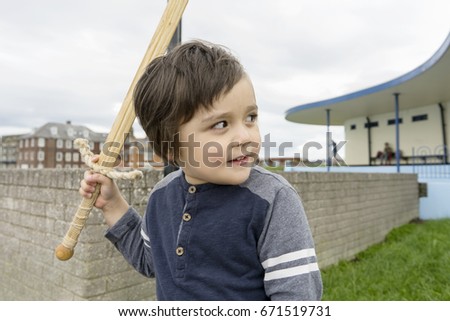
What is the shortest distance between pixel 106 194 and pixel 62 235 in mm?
1746

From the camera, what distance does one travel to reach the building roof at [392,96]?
33.9 ft

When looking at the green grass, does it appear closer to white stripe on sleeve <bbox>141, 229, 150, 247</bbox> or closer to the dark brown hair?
white stripe on sleeve <bbox>141, 229, 150, 247</bbox>

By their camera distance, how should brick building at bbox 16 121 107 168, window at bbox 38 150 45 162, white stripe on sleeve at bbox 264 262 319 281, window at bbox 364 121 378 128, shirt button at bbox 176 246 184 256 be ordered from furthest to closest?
window at bbox 38 150 45 162, brick building at bbox 16 121 107 168, window at bbox 364 121 378 128, shirt button at bbox 176 246 184 256, white stripe on sleeve at bbox 264 262 319 281

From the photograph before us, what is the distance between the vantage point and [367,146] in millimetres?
17375

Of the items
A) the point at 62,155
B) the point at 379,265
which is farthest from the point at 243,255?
the point at 62,155

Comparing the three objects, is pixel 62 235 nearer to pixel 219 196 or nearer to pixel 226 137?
pixel 219 196

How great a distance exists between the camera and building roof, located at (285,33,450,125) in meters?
10.3

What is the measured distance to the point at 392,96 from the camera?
13406mm

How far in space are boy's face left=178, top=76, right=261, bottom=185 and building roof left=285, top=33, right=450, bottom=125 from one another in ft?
31.7

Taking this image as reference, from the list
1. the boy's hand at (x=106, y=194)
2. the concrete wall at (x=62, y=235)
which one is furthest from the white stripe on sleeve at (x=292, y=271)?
the concrete wall at (x=62, y=235)

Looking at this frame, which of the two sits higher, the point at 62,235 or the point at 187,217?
the point at 187,217

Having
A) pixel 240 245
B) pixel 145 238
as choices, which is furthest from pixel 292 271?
pixel 145 238

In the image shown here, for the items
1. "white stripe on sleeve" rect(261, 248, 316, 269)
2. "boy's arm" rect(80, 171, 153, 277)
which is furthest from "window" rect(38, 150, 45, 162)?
"white stripe on sleeve" rect(261, 248, 316, 269)
